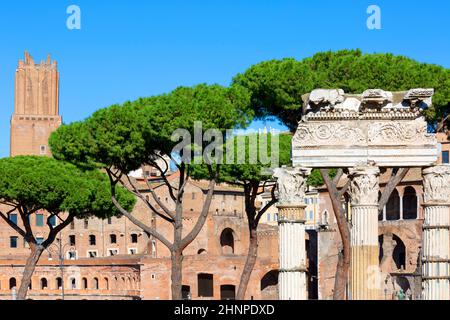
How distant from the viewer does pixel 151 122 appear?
1141 inches

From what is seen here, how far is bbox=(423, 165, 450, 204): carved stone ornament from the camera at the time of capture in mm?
18500

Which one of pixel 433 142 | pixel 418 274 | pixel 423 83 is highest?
pixel 423 83

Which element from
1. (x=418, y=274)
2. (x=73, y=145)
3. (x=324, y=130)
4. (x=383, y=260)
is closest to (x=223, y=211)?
(x=383, y=260)

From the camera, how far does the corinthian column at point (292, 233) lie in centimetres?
1828

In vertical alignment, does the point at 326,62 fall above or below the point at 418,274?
above

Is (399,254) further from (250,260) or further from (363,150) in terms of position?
(363,150)

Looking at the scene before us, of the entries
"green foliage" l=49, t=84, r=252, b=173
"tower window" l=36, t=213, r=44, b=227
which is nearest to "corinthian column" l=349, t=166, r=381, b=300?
"green foliage" l=49, t=84, r=252, b=173

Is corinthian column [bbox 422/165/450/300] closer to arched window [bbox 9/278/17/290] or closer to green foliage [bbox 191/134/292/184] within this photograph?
green foliage [bbox 191/134/292/184]

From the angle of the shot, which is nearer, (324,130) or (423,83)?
(324,130)

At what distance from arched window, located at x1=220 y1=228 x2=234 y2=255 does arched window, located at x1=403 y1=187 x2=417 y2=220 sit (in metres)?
14.5

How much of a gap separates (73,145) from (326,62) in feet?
25.0

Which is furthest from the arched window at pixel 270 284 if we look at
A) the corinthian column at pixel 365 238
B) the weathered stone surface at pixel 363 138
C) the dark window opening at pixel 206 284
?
the weathered stone surface at pixel 363 138
